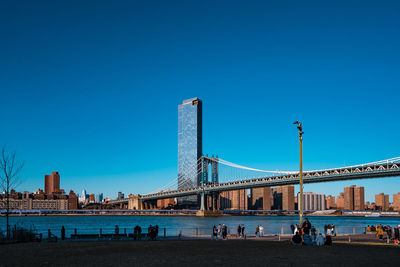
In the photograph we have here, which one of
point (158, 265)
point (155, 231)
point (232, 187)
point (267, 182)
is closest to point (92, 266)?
point (158, 265)

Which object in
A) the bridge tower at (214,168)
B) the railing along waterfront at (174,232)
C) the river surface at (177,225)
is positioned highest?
the bridge tower at (214,168)

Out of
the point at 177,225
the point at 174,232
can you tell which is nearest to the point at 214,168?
the point at 177,225

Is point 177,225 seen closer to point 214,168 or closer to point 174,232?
point 174,232

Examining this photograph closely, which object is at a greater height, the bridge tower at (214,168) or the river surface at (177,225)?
the bridge tower at (214,168)

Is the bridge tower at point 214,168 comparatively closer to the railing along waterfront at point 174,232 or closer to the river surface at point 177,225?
the river surface at point 177,225

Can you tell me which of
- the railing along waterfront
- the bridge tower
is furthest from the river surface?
the bridge tower

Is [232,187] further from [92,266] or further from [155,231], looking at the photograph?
[92,266]

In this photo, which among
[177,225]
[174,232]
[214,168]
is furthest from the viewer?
[214,168]

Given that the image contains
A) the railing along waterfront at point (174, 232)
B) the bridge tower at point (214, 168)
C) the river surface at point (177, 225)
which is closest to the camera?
the railing along waterfront at point (174, 232)

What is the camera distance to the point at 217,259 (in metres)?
17.8

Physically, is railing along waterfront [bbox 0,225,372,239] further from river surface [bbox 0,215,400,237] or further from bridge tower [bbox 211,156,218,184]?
bridge tower [bbox 211,156,218,184]

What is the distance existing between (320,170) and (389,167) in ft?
47.7

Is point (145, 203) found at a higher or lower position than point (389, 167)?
lower

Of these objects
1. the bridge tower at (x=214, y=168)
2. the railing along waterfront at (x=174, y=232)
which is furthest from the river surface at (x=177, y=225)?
the bridge tower at (x=214, y=168)
